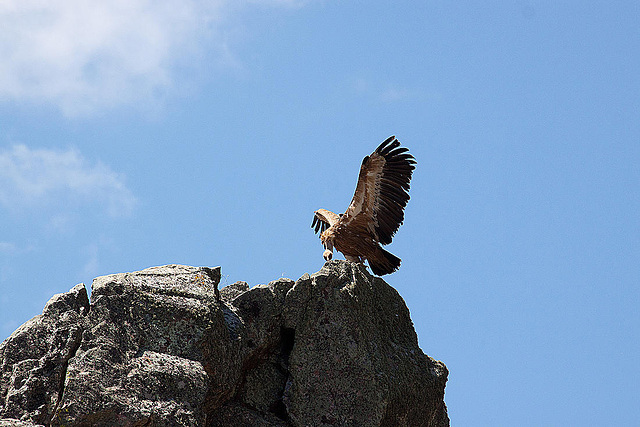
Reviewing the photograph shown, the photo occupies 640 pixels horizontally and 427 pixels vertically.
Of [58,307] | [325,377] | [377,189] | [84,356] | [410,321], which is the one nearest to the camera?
[84,356]

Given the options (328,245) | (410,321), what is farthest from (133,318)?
(328,245)

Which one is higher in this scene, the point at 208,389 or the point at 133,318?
the point at 133,318

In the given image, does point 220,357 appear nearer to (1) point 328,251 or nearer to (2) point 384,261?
(1) point 328,251

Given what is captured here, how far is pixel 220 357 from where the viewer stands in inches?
291

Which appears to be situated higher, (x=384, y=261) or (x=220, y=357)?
(x=384, y=261)

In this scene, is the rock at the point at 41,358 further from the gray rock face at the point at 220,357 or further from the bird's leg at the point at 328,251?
the bird's leg at the point at 328,251

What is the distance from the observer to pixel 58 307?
24.3ft

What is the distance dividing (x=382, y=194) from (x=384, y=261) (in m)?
1.07

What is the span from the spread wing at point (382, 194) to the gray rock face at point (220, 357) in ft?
6.05

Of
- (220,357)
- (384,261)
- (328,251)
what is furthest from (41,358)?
(384,261)

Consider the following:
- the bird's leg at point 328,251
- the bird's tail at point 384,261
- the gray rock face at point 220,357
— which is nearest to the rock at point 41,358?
the gray rock face at point 220,357

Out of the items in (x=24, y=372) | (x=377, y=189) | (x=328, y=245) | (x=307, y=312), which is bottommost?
(x=24, y=372)

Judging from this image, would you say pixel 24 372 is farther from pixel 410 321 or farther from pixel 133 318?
pixel 410 321

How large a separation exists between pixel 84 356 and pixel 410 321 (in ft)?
14.6
